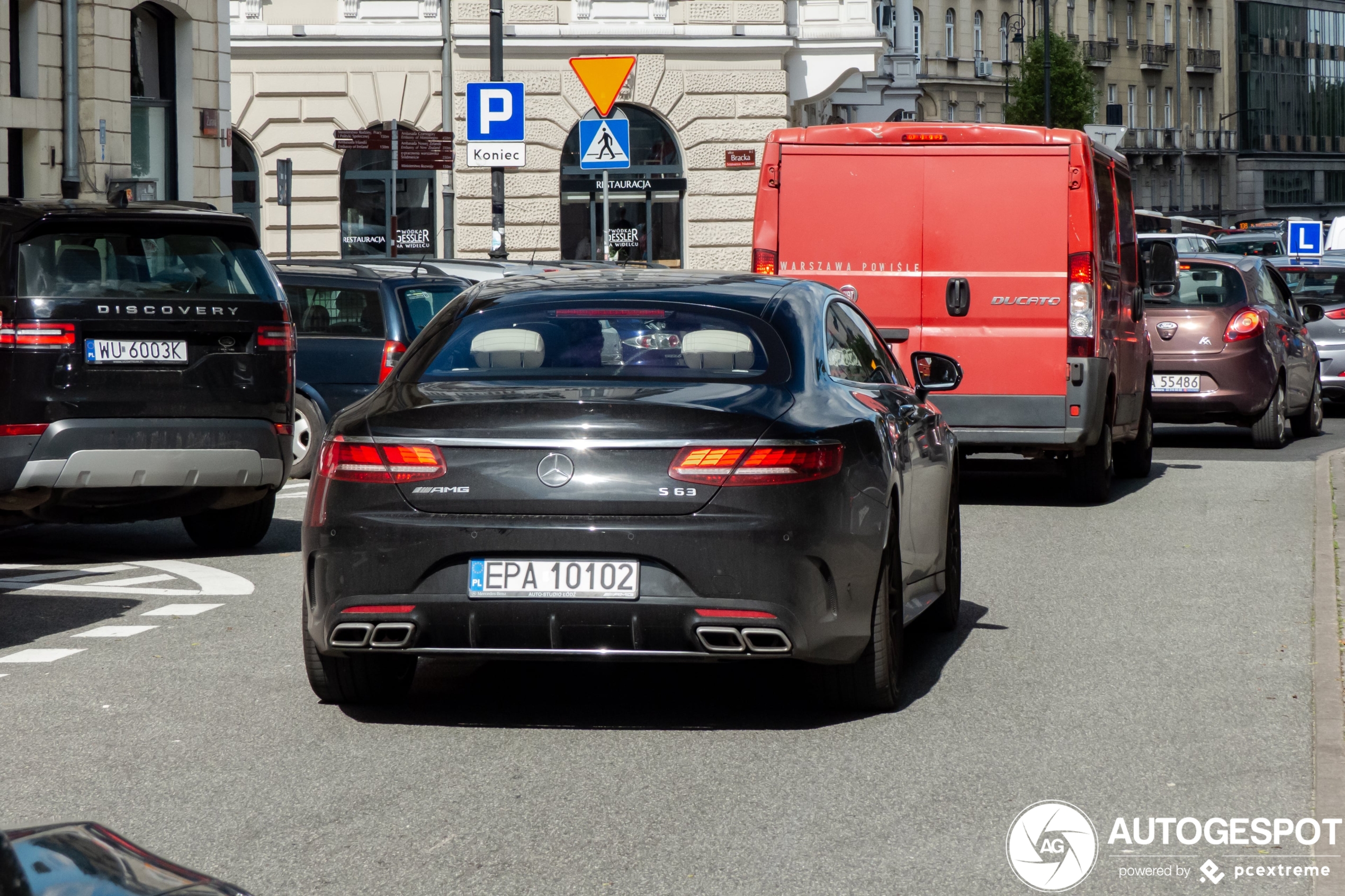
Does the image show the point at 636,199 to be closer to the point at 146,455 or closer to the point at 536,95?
the point at 536,95

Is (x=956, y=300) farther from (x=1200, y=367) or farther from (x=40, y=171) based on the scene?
(x=40, y=171)

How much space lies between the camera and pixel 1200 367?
1834 cm

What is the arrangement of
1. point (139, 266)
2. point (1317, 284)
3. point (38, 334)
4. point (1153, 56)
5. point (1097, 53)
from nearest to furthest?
point (38, 334)
point (139, 266)
point (1317, 284)
point (1097, 53)
point (1153, 56)

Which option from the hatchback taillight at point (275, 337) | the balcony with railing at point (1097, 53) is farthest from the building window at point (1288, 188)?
the hatchback taillight at point (275, 337)

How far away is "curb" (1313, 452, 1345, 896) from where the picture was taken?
5523mm

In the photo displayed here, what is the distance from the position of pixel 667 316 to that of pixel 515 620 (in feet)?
4.21

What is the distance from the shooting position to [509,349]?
6875 millimetres

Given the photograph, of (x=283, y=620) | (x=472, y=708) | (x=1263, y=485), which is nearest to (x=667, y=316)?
(x=472, y=708)

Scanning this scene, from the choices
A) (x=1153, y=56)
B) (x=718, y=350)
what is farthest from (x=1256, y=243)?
(x=1153, y=56)

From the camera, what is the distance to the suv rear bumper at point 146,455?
10.2m

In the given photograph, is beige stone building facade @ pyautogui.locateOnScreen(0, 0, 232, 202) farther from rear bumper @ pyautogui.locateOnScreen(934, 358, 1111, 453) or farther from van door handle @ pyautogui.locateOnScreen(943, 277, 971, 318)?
rear bumper @ pyautogui.locateOnScreen(934, 358, 1111, 453)

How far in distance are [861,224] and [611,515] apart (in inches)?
306

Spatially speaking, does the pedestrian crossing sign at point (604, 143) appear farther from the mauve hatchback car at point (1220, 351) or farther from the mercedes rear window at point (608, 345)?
the mercedes rear window at point (608, 345)

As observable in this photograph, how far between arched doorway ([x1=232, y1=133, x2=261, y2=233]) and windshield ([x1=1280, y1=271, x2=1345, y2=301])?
734 inches
